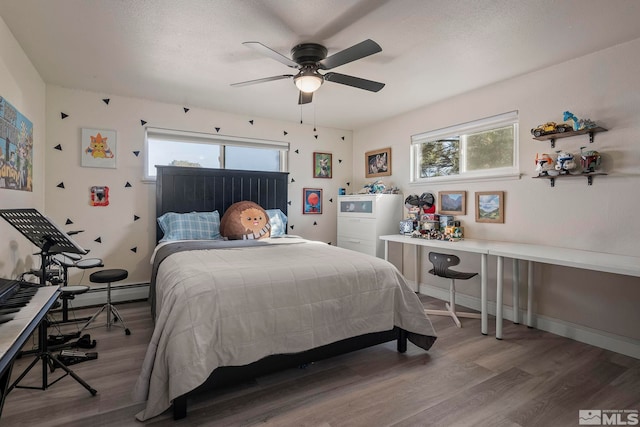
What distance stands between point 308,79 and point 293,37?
0.98 feet

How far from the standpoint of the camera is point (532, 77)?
9.59 ft

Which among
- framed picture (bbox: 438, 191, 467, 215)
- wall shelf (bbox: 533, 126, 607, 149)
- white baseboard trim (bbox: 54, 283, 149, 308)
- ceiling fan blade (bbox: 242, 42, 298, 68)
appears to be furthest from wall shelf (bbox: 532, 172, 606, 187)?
white baseboard trim (bbox: 54, 283, 149, 308)

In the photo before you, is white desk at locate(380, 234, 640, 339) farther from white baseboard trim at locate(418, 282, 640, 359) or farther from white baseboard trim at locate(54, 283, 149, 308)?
white baseboard trim at locate(54, 283, 149, 308)

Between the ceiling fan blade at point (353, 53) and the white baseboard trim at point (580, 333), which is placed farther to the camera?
the white baseboard trim at point (580, 333)

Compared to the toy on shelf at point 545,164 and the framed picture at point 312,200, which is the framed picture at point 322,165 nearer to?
the framed picture at point 312,200

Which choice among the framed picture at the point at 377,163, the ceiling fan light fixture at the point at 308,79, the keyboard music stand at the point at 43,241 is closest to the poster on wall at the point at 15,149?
the keyboard music stand at the point at 43,241

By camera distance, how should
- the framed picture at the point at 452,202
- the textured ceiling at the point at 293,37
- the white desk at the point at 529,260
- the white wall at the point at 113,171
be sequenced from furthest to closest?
the framed picture at the point at 452,202 → the white wall at the point at 113,171 → the white desk at the point at 529,260 → the textured ceiling at the point at 293,37

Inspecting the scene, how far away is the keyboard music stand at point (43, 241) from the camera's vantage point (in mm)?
1778

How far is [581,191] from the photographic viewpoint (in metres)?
2.63

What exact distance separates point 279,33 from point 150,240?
2811 millimetres

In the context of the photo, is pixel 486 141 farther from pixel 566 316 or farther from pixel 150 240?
pixel 150 240

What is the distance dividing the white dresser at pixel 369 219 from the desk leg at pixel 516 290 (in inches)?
60.8

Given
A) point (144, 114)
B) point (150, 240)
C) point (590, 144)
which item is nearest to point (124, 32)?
point (144, 114)

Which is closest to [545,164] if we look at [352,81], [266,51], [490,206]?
[490,206]
